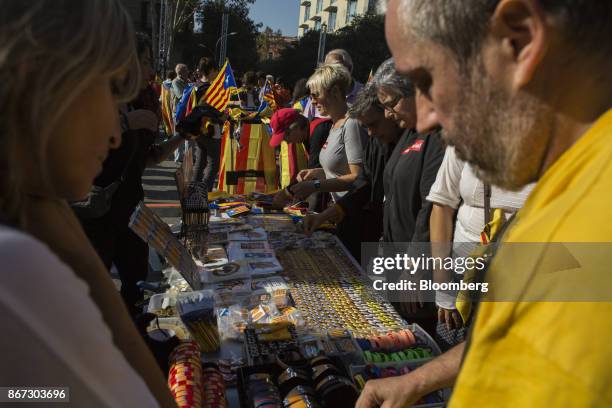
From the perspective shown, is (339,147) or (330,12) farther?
(330,12)

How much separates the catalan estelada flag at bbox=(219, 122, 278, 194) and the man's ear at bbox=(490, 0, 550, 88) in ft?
14.3

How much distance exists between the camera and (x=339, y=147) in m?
3.45

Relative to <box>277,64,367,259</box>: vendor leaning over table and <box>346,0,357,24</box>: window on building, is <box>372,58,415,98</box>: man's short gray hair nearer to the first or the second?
<box>277,64,367,259</box>: vendor leaning over table

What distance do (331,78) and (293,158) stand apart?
4.30 ft

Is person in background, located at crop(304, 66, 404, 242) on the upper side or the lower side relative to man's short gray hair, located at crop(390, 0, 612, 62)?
lower

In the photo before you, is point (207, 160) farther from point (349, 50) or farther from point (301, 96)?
Result: point (349, 50)

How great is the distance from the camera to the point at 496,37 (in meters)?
0.63

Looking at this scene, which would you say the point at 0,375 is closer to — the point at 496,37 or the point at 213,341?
the point at 496,37

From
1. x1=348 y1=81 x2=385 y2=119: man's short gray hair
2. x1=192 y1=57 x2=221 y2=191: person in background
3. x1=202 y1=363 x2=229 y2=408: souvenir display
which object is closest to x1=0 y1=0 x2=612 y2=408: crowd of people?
x1=202 y1=363 x2=229 y2=408: souvenir display

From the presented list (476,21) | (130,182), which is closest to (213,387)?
(476,21)

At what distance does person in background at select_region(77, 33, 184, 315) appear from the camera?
8.50ft

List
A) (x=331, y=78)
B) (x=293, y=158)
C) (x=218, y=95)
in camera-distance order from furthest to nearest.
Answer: (x=218, y=95) < (x=293, y=158) < (x=331, y=78)

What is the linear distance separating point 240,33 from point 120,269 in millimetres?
40449

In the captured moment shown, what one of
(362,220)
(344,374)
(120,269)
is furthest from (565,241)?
(120,269)
